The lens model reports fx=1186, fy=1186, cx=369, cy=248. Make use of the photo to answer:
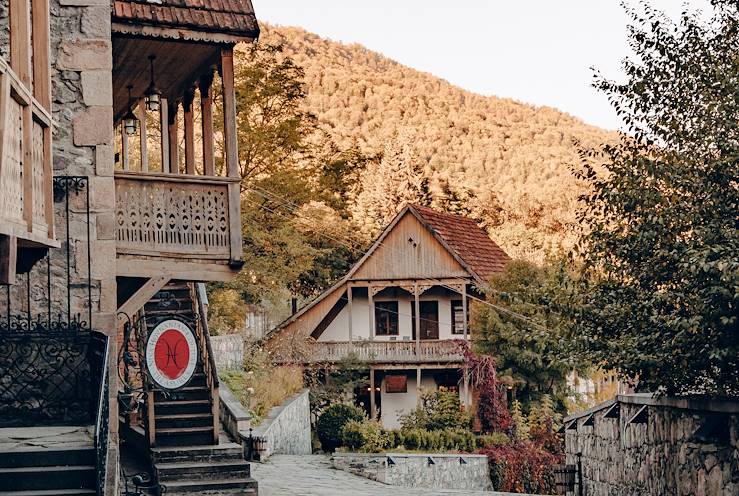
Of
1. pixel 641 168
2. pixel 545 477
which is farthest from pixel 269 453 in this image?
pixel 641 168

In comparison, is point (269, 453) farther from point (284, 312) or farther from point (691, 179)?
point (284, 312)

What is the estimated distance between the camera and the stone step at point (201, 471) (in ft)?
51.0

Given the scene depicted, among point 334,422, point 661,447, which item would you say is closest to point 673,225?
point 661,447

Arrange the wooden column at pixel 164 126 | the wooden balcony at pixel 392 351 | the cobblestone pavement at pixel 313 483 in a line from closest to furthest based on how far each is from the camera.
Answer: the cobblestone pavement at pixel 313 483, the wooden column at pixel 164 126, the wooden balcony at pixel 392 351

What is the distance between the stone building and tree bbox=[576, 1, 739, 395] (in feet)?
14.3

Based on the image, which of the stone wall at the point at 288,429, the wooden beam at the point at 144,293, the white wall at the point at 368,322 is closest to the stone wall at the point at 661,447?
the wooden beam at the point at 144,293

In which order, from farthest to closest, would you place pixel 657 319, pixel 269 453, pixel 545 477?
pixel 545 477, pixel 269 453, pixel 657 319

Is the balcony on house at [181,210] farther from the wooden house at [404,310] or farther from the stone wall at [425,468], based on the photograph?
the wooden house at [404,310]

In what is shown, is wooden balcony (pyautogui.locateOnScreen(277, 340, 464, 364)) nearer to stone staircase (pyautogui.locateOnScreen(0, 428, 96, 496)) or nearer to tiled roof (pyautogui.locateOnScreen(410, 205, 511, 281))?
tiled roof (pyautogui.locateOnScreen(410, 205, 511, 281))

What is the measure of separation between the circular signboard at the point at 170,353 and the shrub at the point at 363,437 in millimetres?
15526

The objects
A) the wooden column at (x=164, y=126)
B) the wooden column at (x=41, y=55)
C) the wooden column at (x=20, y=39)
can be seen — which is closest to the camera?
the wooden column at (x=20, y=39)

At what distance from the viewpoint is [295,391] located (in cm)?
3038

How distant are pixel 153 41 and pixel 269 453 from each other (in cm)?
1066

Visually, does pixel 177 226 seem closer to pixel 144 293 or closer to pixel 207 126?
pixel 144 293
